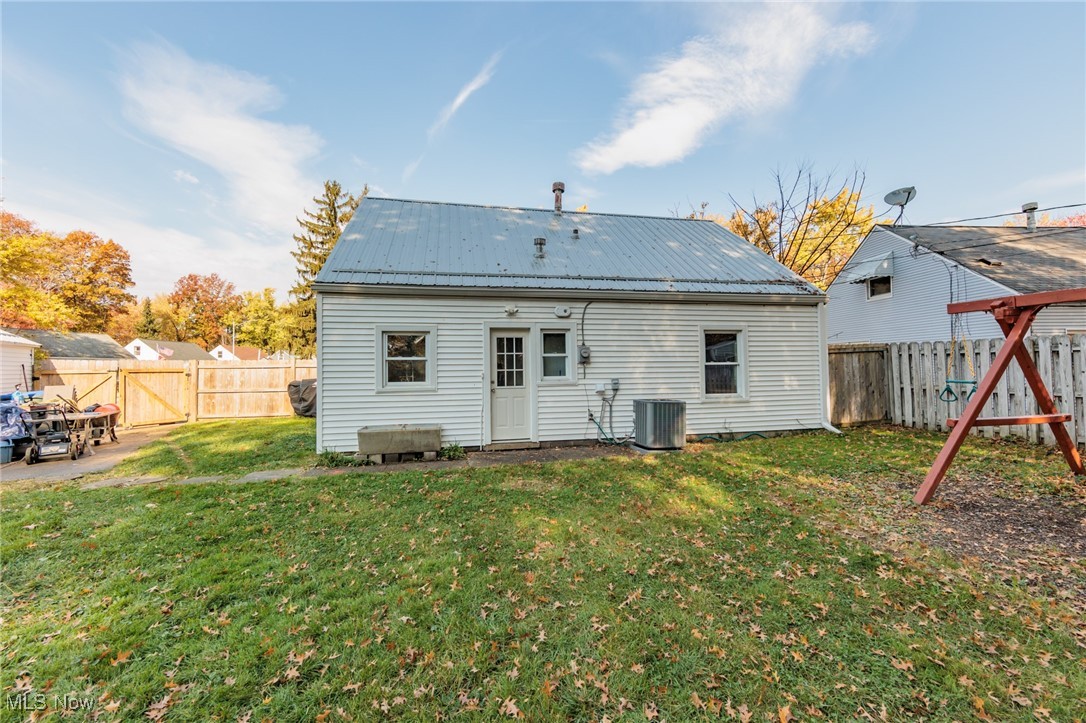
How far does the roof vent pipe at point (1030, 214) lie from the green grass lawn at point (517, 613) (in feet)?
47.4

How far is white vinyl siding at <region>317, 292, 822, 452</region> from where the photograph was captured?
7500 mm

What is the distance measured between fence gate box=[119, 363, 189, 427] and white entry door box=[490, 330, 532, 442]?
11.3 m

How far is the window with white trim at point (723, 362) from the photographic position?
8984 millimetres

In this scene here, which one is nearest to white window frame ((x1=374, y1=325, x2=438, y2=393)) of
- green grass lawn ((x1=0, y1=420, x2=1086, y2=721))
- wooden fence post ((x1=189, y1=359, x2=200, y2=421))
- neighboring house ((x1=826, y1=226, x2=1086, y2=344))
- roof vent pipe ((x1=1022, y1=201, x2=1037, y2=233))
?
green grass lawn ((x1=0, y1=420, x2=1086, y2=721))

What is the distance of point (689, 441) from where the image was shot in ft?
28.6

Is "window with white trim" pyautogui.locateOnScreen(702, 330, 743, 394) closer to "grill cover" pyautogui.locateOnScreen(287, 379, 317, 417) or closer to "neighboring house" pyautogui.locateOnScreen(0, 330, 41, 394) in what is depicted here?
"grill cover" pyautogui.locateOnScreen(287, 379, 317, 417)

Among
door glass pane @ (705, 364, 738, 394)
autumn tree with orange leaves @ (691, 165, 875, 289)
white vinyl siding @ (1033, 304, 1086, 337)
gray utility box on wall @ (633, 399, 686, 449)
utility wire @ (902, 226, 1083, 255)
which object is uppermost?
autumn tree with orange leaves @ (691, 165, 875, 289)

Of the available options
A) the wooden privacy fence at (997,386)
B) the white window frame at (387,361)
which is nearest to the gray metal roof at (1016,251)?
the wooden privacy fence at (997,386)

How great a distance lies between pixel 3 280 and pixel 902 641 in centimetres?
2365

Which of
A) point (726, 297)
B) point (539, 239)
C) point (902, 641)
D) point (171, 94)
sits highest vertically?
point (171, 94)

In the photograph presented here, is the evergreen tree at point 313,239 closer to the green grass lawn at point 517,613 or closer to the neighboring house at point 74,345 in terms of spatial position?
the neighboring house at point 74,345

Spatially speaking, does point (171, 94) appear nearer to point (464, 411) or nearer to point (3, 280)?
point (464, 411)

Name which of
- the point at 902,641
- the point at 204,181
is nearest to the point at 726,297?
the point at 902,641

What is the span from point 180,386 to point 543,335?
12.3 m
